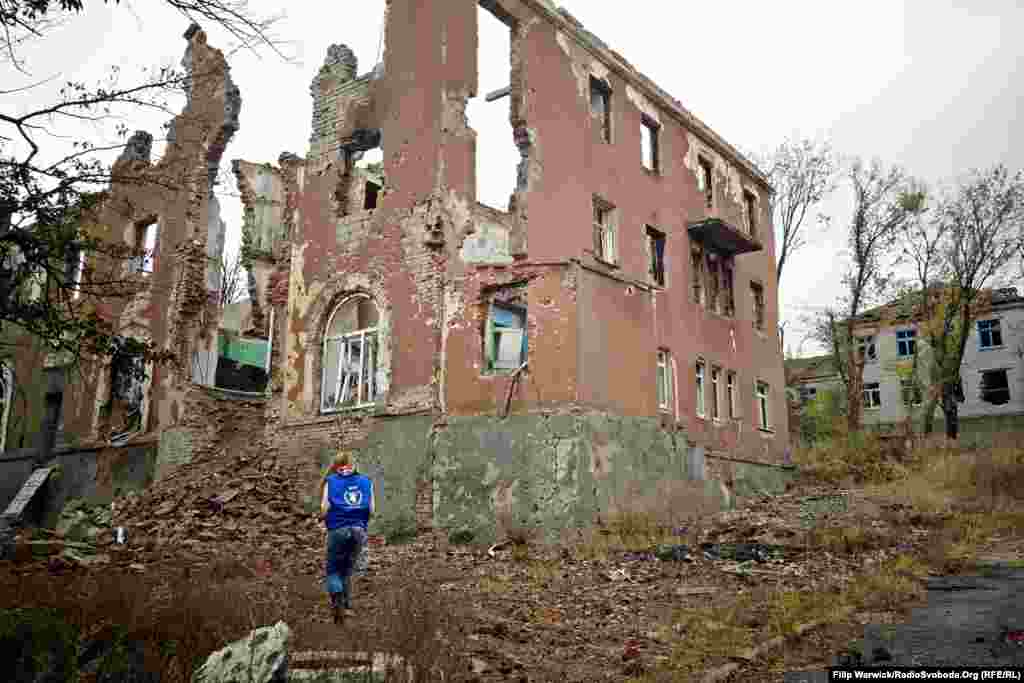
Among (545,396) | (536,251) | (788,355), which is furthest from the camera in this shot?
(788,355)

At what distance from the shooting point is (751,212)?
2716 cm

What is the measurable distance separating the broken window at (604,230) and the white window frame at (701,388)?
4.12 meters

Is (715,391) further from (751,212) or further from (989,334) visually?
(989,334)

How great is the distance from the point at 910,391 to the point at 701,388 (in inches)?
910

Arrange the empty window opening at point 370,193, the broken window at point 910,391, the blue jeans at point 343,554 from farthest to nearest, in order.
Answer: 1. the broken window at point 910,391
2. the empty window opening at point 370,193
3. the blue jeans at point 343,554

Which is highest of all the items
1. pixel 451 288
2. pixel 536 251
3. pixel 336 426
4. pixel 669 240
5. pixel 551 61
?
pixel 551 61

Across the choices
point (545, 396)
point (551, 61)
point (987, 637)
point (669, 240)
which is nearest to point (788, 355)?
point (669, 240)

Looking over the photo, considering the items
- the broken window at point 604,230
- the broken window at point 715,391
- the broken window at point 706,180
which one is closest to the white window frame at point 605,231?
the broken window at point 604,230

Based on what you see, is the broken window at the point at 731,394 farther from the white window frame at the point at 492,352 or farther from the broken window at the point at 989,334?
the broken window at the point at 989,334

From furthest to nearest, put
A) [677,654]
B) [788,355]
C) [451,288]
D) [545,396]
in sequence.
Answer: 1. [788,355]
2. [451,288]
3. [545,396]
4. [677,654]

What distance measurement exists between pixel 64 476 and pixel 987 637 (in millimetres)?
20567

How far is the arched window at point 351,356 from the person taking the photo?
1706cm

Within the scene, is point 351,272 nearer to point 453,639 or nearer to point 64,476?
point 64,476

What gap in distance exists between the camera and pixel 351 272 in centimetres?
1744
